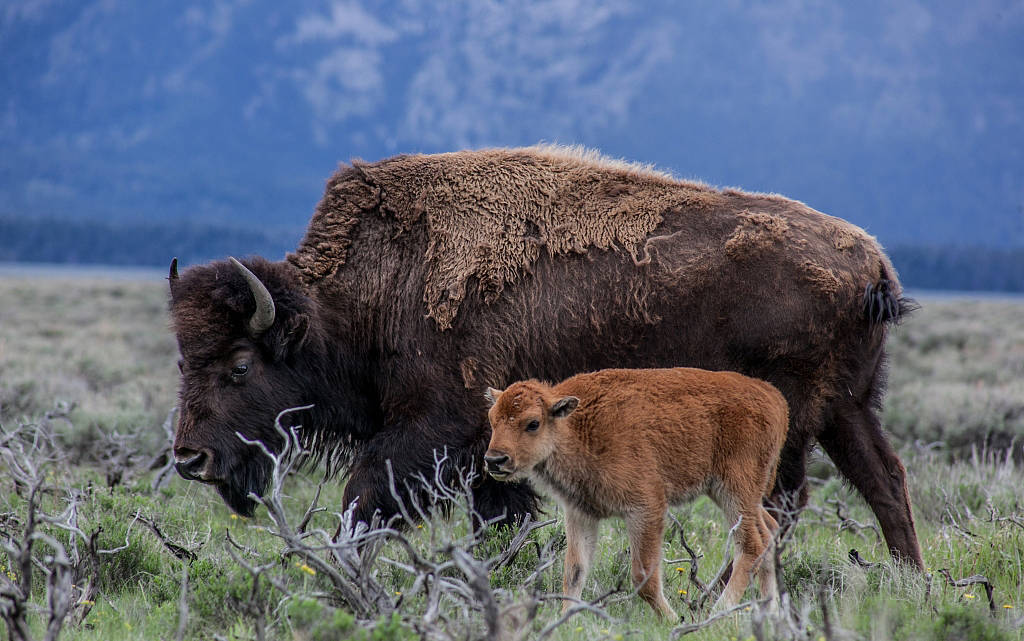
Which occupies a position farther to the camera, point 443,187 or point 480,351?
point 443,187

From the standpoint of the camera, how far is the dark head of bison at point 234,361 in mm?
5125

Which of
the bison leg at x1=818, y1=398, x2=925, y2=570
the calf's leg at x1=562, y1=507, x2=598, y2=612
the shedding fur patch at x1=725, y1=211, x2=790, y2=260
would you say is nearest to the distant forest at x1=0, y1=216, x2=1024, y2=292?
the shedding fur patch at x1=725, y1=211, x2=790, y2=260

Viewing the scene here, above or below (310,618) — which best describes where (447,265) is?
above

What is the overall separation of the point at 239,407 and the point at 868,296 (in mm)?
3255

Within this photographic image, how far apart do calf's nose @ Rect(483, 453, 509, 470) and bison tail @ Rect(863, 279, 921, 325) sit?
213cm

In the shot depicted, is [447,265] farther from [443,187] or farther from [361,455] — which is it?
[361,455]

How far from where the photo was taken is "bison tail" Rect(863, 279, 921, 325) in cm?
508


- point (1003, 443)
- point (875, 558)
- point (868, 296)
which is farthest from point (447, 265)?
point (1003, 443)

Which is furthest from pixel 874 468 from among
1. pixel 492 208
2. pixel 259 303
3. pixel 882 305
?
pixel 259 303

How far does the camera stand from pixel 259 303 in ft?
16.6

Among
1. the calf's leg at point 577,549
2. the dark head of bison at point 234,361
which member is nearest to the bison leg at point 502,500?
the calf's leg at point 577,549

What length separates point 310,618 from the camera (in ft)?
11.3

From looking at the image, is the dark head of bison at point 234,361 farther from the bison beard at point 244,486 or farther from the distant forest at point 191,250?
the distant forest at point 191,250

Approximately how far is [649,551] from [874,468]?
1.65 metres
